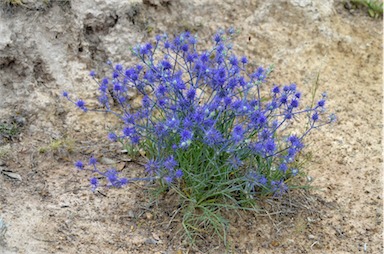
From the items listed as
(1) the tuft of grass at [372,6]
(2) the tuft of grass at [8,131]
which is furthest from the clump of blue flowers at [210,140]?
(1) the tuft of grass at [372,6]

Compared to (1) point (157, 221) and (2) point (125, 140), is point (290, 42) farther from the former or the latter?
(1) point (157, 221)

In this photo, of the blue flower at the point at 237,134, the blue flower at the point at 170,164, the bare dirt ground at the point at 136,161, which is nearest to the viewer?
the blue flower at the point at 237,134

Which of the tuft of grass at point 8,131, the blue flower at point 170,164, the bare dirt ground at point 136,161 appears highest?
the blue flower at point 170,164

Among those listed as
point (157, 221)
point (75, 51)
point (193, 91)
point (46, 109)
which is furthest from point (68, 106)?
point (193, 91)

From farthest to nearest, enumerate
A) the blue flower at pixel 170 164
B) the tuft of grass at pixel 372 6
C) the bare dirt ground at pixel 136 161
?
the tuft of grass at pixel 372 6 < the bare dirt ground at pixel 136 161 < the blue flower at pixel 170 164

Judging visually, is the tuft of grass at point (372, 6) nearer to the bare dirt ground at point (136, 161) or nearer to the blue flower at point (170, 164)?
the bare dirt ground at point (136, 161)

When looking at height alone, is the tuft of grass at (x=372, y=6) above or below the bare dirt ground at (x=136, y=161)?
above

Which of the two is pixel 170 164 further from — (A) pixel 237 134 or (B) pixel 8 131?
(B) pixel 8 131

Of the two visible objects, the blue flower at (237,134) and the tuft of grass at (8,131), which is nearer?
the blue flower at (237,134)
